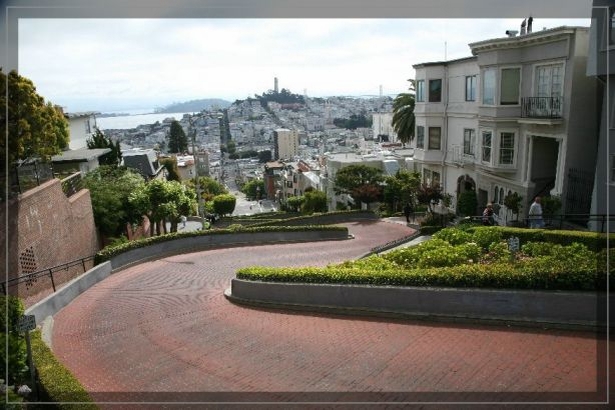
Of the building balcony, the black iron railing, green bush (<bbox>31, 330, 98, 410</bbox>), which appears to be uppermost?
the building balcony

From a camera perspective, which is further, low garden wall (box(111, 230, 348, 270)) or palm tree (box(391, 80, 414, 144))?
palm tree (box(391, 80, 414, 144))

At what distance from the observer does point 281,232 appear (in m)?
25.8

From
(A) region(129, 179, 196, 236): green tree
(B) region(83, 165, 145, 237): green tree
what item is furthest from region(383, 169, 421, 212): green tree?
(B) region(83, 165, 145, 237): green tree

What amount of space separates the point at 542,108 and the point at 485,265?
13.0 metres

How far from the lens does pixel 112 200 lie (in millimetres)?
24938

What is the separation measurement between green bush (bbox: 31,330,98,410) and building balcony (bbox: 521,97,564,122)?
19.3 m

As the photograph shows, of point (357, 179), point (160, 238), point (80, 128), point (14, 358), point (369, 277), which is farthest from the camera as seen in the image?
point (80, 128)

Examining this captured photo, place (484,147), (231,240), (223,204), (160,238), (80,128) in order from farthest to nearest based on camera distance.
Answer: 1. (223,204)
2. (80,128)
3. (231,240)
4. (484,147)
5. (160,238)

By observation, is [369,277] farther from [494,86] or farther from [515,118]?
[494,86]

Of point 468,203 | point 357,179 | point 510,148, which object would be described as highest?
point 510,148

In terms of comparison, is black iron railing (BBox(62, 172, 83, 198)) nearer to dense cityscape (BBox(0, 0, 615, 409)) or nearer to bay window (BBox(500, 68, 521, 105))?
dense cityscape (BBox(0, 0, 615, 409))

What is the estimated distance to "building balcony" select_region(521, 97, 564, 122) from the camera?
64.2 feet

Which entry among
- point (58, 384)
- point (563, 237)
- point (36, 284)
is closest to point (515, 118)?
point (563, 237)

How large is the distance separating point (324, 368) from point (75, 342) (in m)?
6.30
